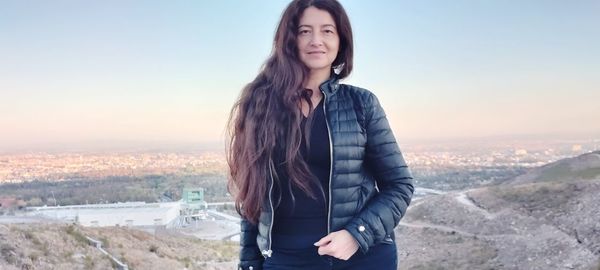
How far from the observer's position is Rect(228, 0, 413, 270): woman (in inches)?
51.3

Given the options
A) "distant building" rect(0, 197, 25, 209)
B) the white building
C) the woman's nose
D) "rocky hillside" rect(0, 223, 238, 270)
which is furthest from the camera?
the white building

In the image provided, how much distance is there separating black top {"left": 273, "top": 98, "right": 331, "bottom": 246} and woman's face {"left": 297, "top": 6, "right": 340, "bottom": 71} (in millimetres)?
129

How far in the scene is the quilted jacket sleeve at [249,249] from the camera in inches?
57.7

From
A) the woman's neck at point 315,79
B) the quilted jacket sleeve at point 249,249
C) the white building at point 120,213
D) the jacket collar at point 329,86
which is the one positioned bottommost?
the white building at point 120,213

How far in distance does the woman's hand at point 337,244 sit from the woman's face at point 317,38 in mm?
414

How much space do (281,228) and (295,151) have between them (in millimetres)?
203

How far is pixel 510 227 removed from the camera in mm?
12070

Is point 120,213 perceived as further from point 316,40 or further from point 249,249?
point 316,40

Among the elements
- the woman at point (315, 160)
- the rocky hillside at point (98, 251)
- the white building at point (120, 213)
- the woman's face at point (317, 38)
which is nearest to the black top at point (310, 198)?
the woman at point (315, 160)

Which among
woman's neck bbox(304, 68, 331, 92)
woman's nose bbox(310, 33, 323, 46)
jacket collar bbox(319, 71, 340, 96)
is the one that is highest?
woman's nose bbox(310, 33, 323, 46)

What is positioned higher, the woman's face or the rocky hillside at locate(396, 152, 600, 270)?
the woman's face

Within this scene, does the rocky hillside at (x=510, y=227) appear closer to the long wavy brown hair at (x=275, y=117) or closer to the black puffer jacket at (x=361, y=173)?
the black puffer jacket at (x=361, y=173)

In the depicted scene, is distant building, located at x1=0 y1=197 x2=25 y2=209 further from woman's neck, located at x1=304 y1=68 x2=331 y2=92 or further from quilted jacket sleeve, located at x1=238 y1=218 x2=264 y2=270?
woman's neck, located at x1=304 y1=68 x2=331 y2=92

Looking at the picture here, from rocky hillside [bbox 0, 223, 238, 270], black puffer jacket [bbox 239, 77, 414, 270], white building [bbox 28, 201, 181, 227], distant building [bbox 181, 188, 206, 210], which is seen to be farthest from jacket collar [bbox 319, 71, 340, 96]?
white building [bbox 28, 201, 181, 227]
